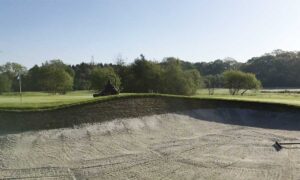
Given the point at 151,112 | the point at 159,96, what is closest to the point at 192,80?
the point at 159,96

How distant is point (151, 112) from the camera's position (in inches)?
898

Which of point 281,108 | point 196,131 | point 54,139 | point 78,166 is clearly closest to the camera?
point 78,166

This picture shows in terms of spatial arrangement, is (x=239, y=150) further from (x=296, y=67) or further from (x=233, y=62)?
(x=233, y=62)

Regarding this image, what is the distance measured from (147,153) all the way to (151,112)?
6.64 metres

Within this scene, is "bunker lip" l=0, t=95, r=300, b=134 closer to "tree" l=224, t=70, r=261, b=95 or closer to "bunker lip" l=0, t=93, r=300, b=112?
"bunker lip" l=0, t=93, r=300, b=112

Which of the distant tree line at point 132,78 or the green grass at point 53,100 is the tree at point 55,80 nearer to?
the distant tree line at point 132,78

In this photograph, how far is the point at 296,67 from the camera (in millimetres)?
110688

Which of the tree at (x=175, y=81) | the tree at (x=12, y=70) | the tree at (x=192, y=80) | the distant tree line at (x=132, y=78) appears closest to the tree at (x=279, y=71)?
the distant tree line at (x=132, y=78)

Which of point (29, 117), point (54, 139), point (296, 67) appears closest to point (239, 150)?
point (54, 139)

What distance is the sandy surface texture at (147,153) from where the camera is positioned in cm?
1365

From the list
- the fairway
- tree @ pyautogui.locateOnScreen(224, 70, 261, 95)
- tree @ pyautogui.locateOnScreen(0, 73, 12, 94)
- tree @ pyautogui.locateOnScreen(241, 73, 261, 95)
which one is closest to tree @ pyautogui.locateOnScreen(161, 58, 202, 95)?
tree @ pyautogui.locateOnScreen(224, 70, 261, 95)

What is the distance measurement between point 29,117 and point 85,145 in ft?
9.56

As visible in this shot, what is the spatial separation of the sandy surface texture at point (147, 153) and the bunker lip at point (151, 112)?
0.45m

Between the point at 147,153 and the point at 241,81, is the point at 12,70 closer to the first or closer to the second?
the point at 241,81
